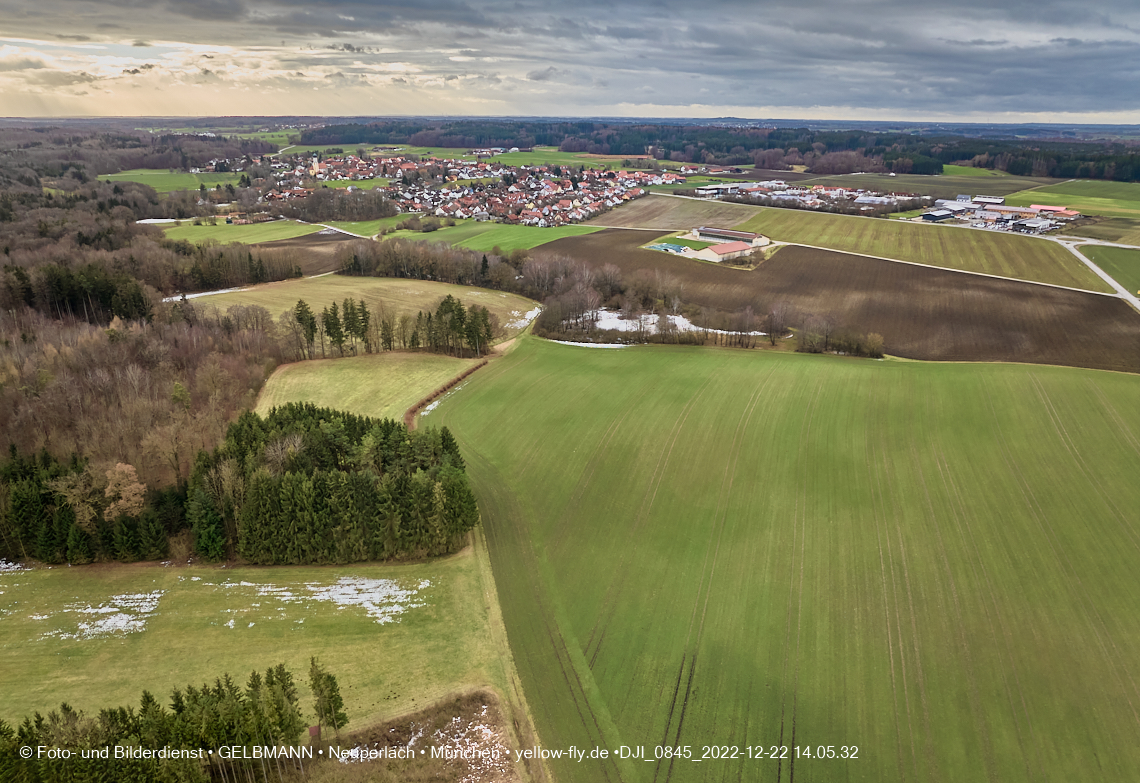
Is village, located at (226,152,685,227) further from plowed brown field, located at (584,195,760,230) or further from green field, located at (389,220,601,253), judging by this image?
green field, located at (389,220,601,253)

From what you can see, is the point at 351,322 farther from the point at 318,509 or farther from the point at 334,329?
the point at 318,509

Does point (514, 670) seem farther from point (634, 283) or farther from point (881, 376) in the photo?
point (634, 283)

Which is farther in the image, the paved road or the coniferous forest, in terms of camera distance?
the paved road

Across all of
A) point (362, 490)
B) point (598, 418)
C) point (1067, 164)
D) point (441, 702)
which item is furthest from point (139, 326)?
point (1067, 164)

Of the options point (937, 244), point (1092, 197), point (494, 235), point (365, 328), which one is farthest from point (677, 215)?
point (1092, 197)

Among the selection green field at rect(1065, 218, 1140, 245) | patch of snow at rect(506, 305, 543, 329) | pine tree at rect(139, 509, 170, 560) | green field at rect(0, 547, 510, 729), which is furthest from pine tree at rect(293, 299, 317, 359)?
green field at rect(1065, 218, 1140, 245)

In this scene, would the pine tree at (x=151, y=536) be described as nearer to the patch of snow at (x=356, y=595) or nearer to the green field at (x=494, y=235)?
the patch of snow at (x=356, y=595)
